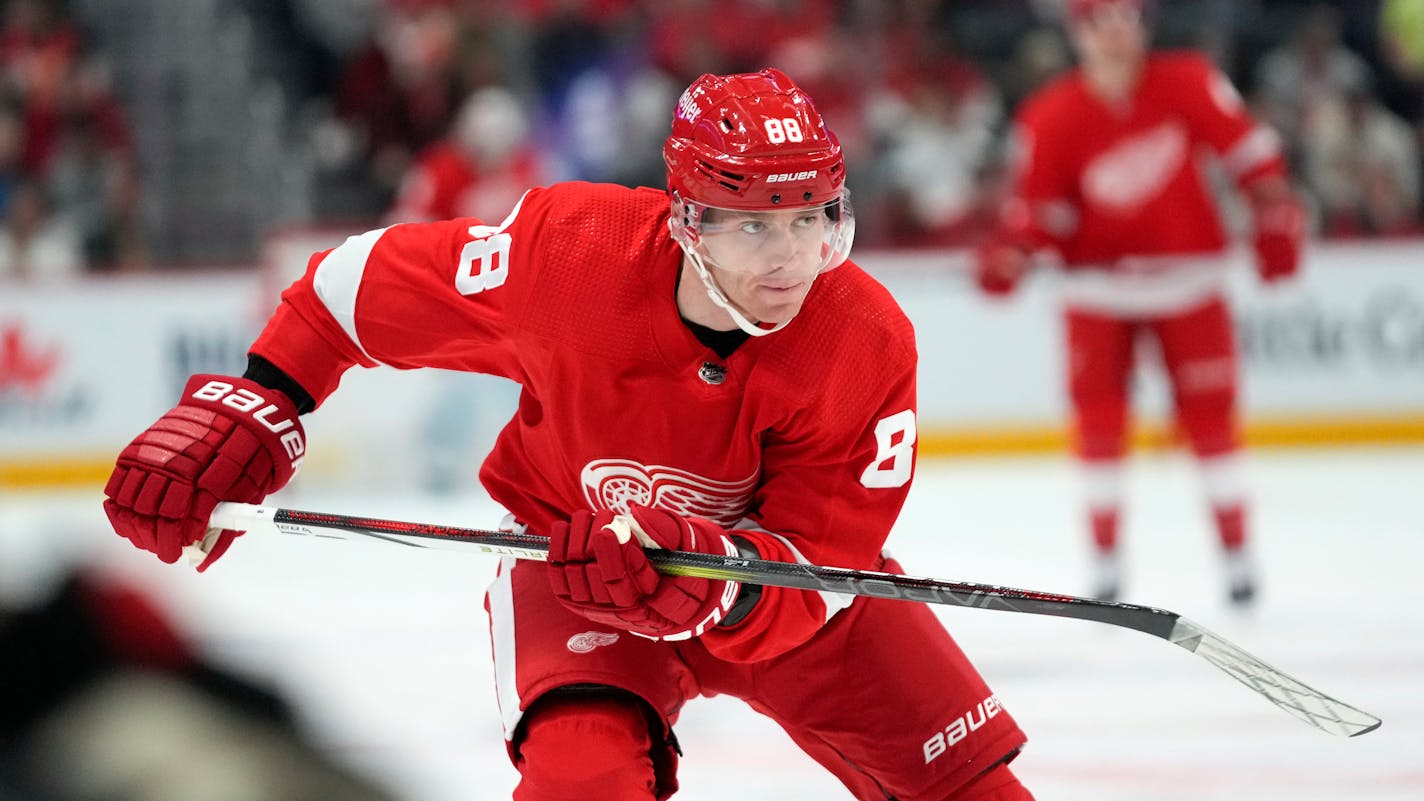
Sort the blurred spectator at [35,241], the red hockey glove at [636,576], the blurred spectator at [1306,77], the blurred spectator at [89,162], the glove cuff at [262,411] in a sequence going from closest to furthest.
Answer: the red hockey glove at [636,576]
the glove cuff at [262,411]
the blurred spectator at [35,241]
the blurred spectator at [89,162]
the blurred spectator at [1306,77]

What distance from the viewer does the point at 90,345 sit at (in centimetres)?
691

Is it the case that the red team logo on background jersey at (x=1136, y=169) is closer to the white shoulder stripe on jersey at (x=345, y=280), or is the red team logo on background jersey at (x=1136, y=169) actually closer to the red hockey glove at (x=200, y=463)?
the white shoulder stripe on jersey at (x=345, y=280)

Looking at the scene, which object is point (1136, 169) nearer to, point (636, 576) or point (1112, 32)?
point (1112, 32)

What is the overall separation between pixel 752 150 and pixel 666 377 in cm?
32

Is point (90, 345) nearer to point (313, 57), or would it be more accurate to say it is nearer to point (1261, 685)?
point (313, 57)

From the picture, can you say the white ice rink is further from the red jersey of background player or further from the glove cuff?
the red jersey of background player

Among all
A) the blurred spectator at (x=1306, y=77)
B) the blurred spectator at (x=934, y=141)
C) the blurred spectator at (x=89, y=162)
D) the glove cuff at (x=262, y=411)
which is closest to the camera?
the glove cuff at (x=262, y=411)

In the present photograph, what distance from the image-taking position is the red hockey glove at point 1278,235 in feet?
16.3

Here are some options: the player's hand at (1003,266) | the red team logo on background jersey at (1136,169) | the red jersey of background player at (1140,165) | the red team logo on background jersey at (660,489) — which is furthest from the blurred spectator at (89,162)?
the red team logo on background jersey at (660,489)

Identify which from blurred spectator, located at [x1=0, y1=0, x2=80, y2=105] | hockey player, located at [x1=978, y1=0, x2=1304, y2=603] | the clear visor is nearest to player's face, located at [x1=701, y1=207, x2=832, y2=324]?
the clear visor

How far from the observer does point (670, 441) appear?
2.25m

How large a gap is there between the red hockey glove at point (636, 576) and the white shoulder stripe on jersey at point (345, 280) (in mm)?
533

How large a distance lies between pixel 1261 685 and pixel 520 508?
1046 mm

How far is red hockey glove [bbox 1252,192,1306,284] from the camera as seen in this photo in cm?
495
